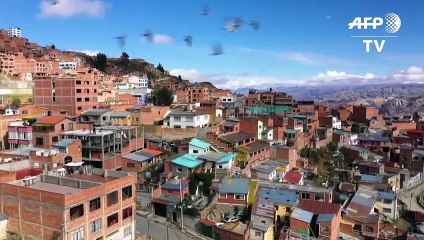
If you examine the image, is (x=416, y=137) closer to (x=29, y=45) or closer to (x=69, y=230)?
(x=69, y=230)

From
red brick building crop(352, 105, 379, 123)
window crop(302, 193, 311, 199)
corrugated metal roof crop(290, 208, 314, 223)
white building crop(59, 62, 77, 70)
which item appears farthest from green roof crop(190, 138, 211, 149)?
white building crop(59, 62, 77, 70)

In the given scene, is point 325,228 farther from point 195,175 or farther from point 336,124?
point 336,124

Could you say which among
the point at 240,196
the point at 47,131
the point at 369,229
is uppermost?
the point at 47,131

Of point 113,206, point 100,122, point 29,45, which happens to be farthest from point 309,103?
point 29,45

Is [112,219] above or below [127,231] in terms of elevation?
above

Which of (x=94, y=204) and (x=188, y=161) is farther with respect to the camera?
(x=188, y=161)

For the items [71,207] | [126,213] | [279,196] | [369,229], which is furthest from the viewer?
[369,229]

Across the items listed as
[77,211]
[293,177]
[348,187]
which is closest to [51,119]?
[77,211]
